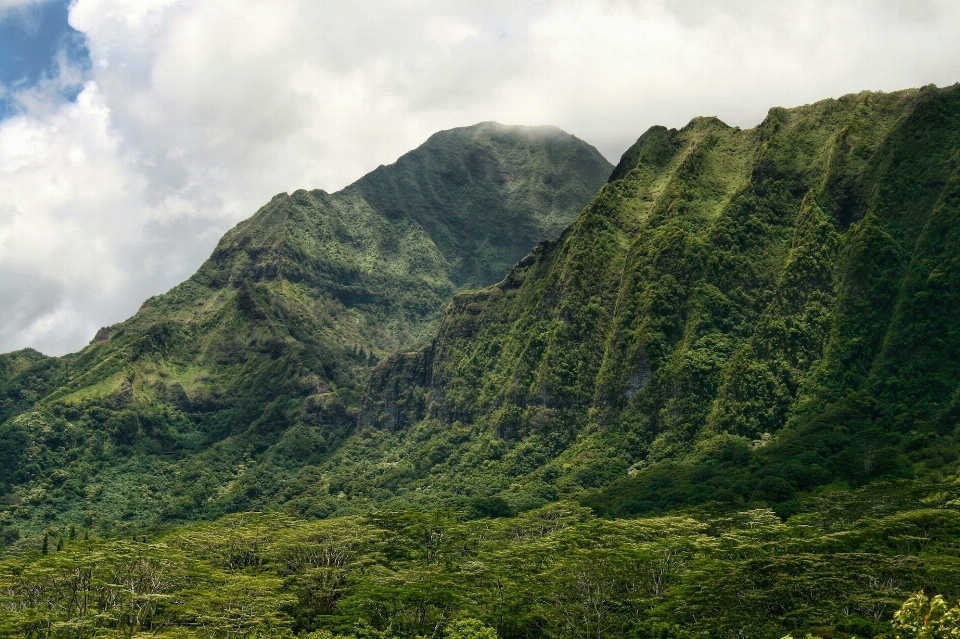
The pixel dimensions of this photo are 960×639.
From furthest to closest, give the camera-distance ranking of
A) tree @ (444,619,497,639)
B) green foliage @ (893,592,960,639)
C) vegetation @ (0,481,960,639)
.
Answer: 1. tree @ (444,619,497,639)
2. vegetation @ (0,481,960,639)
3. green foliage @ (893,592,960,639)

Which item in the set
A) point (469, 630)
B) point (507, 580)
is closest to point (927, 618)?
point (469, 630)

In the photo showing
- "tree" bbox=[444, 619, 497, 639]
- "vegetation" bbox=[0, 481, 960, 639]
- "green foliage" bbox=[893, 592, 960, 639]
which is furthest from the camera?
"tree" bbox=[444, 619, 497, 639]

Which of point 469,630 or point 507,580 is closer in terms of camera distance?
point 469,630

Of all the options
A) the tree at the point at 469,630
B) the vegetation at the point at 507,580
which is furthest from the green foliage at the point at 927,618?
the tree at the point at 469,630

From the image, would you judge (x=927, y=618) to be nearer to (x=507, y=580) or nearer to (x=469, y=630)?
(x=469, y=630)

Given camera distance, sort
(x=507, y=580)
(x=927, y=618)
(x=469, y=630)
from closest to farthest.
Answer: (x=927, y=618) < (x=469, y=630) < (x=507, y=580)

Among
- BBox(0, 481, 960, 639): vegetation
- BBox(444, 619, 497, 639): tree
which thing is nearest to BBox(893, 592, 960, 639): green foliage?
BBox(0, 481, 960, 639): vegetation

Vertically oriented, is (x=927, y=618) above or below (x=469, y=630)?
above

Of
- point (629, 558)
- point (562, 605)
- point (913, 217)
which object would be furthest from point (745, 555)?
point (913, 217)

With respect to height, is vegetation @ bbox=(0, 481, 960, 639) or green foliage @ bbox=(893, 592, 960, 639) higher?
green foliage @ bbox=(893, 592, 960, 639)

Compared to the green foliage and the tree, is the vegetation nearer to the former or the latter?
the tree

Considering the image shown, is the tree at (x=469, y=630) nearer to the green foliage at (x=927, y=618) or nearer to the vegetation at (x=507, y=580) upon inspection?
the vegetation at (x=507, y=580)

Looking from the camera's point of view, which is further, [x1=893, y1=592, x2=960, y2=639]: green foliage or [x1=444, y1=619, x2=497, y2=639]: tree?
[x1=444, y1=619, x2=497, y2=639]: tree

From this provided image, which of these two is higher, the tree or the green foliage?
the green foliage
